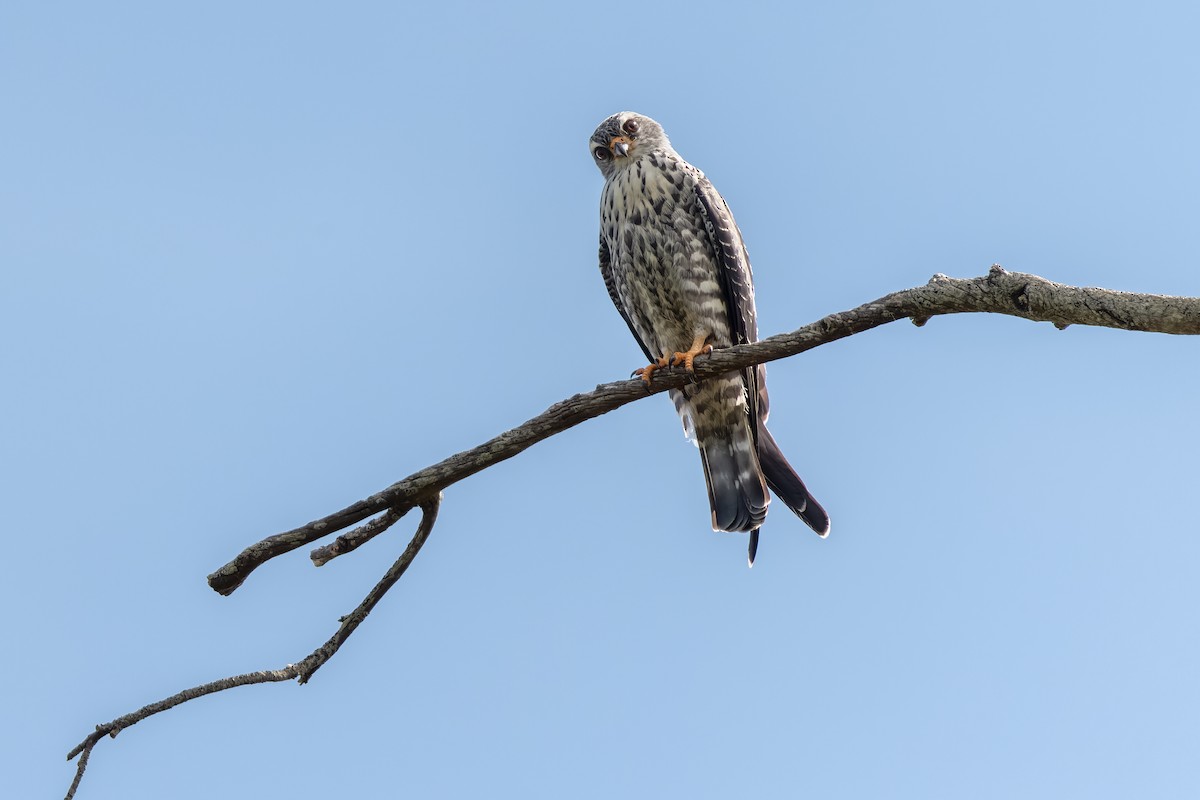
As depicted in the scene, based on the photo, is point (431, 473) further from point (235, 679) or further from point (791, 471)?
point (791, 471)

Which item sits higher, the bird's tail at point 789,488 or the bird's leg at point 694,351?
the bird's leg at point 694,351

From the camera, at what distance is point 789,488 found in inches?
248

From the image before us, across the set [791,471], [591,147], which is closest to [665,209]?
[591,147]

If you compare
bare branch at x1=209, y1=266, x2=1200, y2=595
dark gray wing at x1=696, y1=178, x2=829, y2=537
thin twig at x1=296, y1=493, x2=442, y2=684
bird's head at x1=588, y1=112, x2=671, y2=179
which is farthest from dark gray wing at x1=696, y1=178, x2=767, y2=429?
thin twig at x1=296, y1=493, x2=442, y2=684

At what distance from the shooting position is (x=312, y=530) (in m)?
4.43

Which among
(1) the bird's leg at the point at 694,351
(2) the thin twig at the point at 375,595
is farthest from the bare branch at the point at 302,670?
(1) the bird's leg at the point at 694,351

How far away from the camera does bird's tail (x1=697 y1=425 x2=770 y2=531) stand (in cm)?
691

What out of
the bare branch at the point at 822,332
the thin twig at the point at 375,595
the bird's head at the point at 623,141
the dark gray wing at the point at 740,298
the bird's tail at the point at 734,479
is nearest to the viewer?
the bare branch at the point at 822,332

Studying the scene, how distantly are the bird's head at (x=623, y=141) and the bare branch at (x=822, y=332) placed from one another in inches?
109

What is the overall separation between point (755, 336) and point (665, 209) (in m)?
0.88

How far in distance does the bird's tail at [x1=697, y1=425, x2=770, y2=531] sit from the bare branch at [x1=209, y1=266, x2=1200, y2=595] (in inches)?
83.5

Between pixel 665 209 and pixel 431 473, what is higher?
pixel 665 209

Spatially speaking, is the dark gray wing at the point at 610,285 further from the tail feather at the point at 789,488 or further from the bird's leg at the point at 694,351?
the tail feather at the point at 789,488

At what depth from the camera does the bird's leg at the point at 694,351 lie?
244 inches
